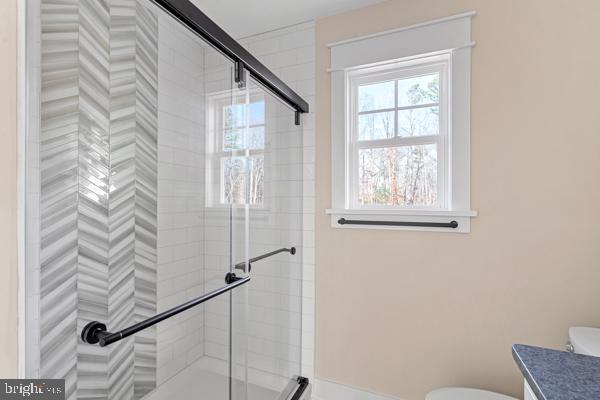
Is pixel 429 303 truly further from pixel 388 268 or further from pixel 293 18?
pixel 293 18

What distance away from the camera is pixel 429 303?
1.77m

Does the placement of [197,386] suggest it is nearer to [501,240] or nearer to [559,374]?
[559,374]

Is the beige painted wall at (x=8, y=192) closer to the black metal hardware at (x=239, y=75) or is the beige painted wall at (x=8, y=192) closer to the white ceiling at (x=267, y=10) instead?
the black metal hardware at (x=239, y=75)

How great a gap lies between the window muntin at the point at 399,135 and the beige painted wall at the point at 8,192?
64.8 inches

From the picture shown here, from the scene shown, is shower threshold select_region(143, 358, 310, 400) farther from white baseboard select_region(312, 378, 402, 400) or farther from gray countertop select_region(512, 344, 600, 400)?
gray countertop select_region(512, 344, 600, 400)

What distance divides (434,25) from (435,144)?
0.67m

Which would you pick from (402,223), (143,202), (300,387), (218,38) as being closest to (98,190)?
(143,202)

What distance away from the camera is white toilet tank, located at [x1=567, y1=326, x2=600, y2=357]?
3.93 ft

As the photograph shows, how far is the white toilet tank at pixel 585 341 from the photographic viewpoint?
120 centimetres

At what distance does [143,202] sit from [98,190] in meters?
0.14

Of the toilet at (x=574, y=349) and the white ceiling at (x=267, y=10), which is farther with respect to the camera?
the white ceiling at (x=267, y=10)

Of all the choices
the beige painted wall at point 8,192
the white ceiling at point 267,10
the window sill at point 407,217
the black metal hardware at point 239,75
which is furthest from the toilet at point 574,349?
the white ceiling at point 267,10

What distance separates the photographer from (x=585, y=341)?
1.26 meters

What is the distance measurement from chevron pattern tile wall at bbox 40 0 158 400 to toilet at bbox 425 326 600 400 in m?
1.32
